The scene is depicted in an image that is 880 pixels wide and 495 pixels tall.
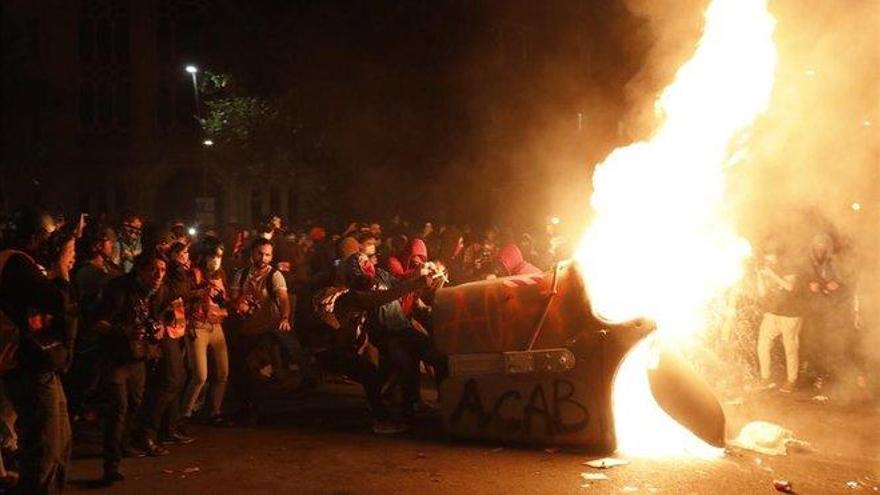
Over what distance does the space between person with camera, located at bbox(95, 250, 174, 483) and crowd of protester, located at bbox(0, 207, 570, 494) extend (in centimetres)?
1

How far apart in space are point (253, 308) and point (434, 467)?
2976 millimetres

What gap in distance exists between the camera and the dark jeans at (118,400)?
21.1ft

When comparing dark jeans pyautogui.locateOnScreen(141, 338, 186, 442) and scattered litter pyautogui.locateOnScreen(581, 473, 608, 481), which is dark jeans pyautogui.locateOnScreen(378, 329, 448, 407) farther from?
scattered litter pyautogui.locateOnScreen(581, 473, 608, 481)

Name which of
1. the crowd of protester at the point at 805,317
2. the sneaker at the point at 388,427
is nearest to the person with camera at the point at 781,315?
the crowd of protester at the point at 805,317

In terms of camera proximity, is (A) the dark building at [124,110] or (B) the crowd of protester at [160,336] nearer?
(B) the crowd of protester at [160,336]

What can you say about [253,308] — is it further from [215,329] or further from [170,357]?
[170,357]

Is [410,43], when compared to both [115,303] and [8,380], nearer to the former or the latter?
[115,303]

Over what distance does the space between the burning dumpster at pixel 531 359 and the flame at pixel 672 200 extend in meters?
0.20

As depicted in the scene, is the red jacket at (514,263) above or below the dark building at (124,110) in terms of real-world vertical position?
below

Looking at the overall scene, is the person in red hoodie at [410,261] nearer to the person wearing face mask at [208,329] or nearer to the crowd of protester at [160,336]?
the crowd of protester at [160,336]

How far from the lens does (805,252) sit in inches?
424

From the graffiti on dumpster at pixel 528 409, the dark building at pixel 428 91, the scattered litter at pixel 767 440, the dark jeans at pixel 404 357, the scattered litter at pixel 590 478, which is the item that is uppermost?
the dark building at pixel 428 91

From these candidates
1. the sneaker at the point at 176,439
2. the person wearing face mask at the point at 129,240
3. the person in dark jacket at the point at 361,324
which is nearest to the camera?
the sneaker at the point at 176,439

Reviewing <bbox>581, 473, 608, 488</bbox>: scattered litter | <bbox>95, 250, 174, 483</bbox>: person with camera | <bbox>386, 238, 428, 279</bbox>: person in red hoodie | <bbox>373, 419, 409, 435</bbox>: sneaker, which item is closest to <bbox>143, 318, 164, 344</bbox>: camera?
<bbox>95, 250, 174, 483</bbox>: person with camera
